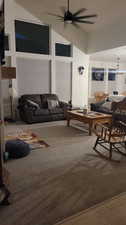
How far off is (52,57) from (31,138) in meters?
3.96

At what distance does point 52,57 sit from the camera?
23.2ft

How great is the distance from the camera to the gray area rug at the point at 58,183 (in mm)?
1864

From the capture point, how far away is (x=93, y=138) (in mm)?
4375

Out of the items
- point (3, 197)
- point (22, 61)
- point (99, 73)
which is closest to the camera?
point (3, 197)

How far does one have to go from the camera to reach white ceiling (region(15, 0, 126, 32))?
565 cm

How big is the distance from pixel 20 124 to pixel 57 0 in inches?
164

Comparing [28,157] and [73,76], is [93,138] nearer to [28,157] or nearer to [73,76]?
[28,157]

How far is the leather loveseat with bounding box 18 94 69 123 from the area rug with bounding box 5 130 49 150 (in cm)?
100

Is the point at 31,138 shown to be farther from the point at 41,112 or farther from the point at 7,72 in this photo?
the point at 7,72

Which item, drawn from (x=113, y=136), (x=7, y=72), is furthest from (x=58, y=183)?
(x=7, y=72)

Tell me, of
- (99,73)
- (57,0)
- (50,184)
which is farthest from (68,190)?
(99,73)

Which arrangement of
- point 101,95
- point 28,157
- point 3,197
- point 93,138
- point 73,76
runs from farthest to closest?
point 101,95 < point 73,76 < point 93,138 < point 28,157 < point 3,197

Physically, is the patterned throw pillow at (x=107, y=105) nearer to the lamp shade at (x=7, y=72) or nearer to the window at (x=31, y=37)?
the window at (x=31, y=37)

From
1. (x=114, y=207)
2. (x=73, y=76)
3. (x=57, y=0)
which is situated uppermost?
(x=57, y=0)
